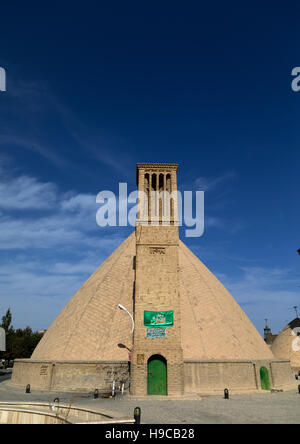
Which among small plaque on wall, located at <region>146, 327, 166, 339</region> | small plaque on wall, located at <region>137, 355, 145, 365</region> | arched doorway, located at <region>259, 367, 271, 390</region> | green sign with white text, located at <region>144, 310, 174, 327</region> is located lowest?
arched doorway, located at <region>259, 367, 271, 390</region>

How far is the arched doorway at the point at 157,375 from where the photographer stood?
1633 centimetres

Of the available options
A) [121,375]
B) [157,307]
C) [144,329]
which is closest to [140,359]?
[144,329]

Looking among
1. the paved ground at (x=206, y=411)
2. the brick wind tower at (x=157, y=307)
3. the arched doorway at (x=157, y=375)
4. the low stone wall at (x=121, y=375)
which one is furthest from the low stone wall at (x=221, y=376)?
the paved ground at (x=206, y=411)

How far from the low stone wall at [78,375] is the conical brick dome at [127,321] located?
5.13 ft

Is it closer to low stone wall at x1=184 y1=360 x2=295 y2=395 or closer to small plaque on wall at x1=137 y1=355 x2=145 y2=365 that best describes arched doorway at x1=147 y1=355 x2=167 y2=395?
small plaque on wall at x1=137 y1=355 x2=145 y2=365

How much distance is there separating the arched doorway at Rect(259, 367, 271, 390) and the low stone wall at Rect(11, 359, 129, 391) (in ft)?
31.4

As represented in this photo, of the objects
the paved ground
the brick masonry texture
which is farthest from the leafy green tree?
the paved ground

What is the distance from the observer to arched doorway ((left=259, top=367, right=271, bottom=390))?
21.0m

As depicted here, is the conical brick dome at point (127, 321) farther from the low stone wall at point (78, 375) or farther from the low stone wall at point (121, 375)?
the low stone wall at point (78, 375)

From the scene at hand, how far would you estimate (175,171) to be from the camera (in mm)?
24125

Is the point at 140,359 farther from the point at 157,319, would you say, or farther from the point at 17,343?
the point at 17,343

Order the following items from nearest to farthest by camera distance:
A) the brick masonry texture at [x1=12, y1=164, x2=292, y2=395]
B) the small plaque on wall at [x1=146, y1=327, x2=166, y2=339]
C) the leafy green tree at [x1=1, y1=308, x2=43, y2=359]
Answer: the small plaque on wall at [x1=146, y1=327, x2=166, y2=339] < the brick masonry texture at [x1=12, y1=164, x2=292, y2=395] < the leafy green tree at [x1=1, y1=308, x2=43, y2=359]
